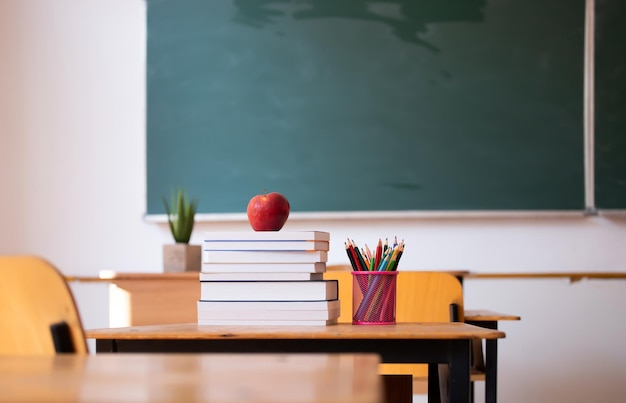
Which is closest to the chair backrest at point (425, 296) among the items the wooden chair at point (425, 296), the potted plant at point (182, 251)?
the wooden chair at point (425, 296)

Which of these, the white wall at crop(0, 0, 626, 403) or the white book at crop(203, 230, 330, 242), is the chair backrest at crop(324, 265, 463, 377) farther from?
the white wall at crop(0, 0, 626, 403)

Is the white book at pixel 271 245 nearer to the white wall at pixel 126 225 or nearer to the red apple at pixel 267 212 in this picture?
the red apple at pixel 267 212

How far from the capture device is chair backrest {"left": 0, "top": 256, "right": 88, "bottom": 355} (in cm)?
120

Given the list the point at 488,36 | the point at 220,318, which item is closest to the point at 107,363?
the point at 220,318

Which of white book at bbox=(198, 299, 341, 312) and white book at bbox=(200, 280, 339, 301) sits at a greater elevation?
white book at bbox=(200, 280, 339, 301)

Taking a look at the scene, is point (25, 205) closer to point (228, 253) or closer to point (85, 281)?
point (85, 281)

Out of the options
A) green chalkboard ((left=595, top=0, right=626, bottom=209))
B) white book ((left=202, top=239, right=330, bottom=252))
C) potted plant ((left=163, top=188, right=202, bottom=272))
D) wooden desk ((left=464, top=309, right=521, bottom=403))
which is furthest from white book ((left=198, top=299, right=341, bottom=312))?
green chalkboard ((left=595, top=0, right=626, bottom=209))

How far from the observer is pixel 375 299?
2.01 metres

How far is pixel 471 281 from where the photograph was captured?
4258mm

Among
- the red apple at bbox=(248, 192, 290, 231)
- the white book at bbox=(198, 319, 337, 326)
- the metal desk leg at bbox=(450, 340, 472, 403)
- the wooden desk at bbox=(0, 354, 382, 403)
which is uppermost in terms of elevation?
the red apple at bbox=(248, 192, 290, 231)

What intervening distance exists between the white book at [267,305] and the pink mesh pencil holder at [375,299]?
0.08 meters

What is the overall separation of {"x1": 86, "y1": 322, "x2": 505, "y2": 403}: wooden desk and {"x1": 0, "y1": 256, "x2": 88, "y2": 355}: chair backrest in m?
0.41

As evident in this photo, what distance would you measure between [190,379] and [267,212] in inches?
45.1

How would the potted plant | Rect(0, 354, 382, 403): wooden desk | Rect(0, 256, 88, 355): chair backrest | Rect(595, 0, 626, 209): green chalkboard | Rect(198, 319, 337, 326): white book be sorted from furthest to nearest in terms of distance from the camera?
Rect(595, 0, 626, 209): green chalkboard
the potted plant
Rect(198, 319, 337, 326): white book
Rect(0, 256, 88, 355): chair backrest
Rect(0, 354, 382, 403): wooden desk
